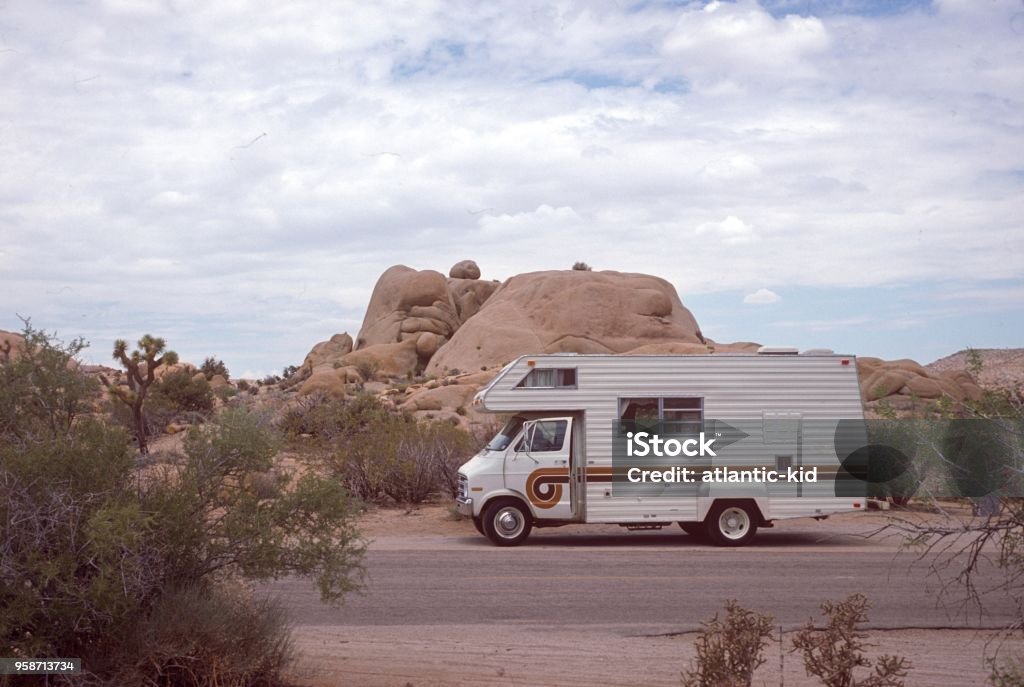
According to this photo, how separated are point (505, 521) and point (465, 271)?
6370 cm

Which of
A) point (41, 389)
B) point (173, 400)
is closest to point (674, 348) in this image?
point (173, 400)

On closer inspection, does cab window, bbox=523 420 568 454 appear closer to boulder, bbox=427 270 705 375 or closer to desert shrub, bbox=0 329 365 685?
desert shrub, bbox=0 329 365 685

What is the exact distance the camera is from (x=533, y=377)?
733 inches

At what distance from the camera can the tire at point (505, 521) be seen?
18500 mm

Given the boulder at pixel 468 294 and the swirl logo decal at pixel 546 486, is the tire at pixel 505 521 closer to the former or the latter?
the swirl logo decal at pixel 546 486

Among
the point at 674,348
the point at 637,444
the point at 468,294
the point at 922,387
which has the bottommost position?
the point at 637,444

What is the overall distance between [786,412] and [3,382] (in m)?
13.8

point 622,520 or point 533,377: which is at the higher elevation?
point 533,377

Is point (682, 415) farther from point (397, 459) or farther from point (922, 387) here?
point (922, 387)

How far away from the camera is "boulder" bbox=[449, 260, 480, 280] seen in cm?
8144

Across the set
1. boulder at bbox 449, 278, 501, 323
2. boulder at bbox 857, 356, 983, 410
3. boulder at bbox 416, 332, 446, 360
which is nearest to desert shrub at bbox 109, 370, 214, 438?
boulder at bbox 416, 332, 446, 360

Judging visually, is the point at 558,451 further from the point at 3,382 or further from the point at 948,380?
the point at 948,380

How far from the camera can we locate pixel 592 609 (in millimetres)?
12602

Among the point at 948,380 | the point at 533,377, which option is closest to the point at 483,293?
the point at 948,380
